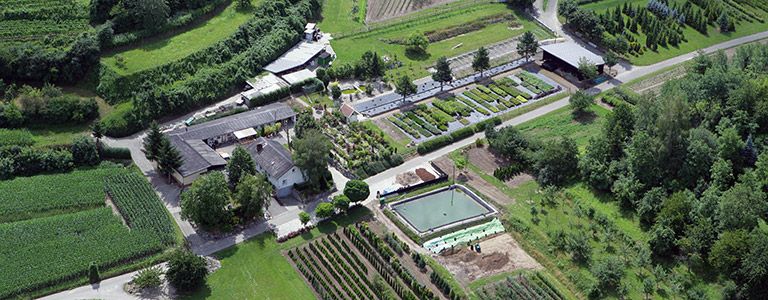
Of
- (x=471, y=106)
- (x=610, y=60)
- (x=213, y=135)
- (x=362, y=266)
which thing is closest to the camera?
(x=362, y=266)

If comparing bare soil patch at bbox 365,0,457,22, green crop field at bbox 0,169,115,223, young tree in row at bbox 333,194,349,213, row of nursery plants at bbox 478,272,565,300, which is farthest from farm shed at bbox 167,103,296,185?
row of nursery plants at bbox 478,272,565,300

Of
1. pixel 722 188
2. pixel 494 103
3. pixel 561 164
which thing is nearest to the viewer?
pixel 722 188

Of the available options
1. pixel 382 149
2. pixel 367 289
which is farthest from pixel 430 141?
pixel 367 289

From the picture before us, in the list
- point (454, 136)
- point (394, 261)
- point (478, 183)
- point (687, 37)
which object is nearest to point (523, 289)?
point (394, 261)

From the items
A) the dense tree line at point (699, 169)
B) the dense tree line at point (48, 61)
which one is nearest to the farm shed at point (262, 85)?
the dense tree line at point (48, 61)

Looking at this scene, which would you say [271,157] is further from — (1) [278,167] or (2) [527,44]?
(2) [527,44]

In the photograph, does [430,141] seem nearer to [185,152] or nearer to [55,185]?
[185,152]

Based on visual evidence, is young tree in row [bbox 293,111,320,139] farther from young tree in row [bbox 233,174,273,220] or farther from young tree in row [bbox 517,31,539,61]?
young tree in row [bbox 517,31,539,61]
